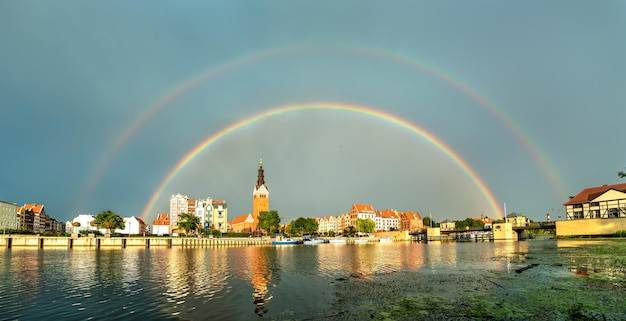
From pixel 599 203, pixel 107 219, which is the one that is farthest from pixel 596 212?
pixel 107 219

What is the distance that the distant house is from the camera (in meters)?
128

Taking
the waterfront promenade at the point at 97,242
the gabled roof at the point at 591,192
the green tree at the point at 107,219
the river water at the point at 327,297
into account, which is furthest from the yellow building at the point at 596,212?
the green tree at the point at 107,219

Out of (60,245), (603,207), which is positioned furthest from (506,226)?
(60,245)

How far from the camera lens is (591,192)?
146750mm

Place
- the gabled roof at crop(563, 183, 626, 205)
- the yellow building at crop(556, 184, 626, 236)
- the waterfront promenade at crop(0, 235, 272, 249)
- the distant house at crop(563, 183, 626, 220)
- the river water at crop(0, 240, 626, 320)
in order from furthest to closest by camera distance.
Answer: the gabled roof at crop(563, 183, 626, 205)
the distant house at crop(563, 183, 626, 220)
the waterfront promenade at crop(0, 235, 272, 249)
the yellow building at crop(556, 184, 626, 236)
the river water at crop(0, 240, 626, 320)

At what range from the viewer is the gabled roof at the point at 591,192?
136m

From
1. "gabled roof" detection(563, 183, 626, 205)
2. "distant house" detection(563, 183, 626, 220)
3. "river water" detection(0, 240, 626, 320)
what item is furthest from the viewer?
"gabled roof" detection(563, 183, 626, 205)

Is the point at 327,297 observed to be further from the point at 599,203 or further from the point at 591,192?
the point at 591,192

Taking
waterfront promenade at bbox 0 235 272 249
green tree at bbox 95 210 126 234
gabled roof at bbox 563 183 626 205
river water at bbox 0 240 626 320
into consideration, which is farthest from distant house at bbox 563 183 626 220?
green tree at bbox 95 210 126 234

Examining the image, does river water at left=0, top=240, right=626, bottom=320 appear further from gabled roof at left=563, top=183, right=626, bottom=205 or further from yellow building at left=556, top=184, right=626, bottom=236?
gabled roof at left=563, top=183, right=626, bottom=205

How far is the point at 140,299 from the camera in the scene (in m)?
26.4

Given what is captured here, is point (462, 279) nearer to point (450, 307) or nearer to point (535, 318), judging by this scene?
point (450, 307)

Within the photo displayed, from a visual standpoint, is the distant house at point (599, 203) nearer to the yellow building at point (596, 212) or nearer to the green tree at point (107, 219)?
the yellow building at point (596, 212)

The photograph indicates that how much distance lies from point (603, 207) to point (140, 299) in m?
158
